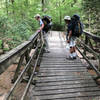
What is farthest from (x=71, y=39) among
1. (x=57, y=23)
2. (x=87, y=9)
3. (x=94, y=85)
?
(x=57, y=23)

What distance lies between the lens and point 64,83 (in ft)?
13.1

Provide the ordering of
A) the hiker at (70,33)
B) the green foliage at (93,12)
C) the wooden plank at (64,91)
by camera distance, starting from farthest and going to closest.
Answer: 1. the green foliage at (93,12)
2. the hiker at (70,33)
3. the wooden plank at (64,91)

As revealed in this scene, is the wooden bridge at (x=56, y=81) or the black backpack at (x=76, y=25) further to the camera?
the black backpack at (x=76, y=25)

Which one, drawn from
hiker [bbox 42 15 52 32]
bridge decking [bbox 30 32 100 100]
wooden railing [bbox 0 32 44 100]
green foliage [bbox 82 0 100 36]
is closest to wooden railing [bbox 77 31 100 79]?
bridge decking [bbox 30 32 100 100]

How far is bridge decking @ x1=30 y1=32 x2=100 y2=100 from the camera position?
3480 mm

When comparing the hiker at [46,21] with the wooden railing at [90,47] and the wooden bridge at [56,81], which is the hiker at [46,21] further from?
the wooden bridge at [56,81]

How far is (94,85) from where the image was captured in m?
3.98

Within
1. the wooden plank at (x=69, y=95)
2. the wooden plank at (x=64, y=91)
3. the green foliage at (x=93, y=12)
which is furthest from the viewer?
the green foliage at (x=93, y=12)

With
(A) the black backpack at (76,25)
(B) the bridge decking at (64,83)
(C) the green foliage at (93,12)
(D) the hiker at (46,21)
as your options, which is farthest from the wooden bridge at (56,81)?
(C) the green foliage at (93,12)

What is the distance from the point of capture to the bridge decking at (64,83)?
348cm

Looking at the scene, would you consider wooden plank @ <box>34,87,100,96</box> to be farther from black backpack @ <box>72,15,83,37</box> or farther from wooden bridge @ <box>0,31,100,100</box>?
black backpack @ <box>72,15,83,37</box>

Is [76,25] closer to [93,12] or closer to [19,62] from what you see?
[19,62]

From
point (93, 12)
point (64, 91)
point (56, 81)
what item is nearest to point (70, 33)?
point (56, 81)

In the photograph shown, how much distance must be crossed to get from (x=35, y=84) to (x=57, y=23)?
14069 millimetres
